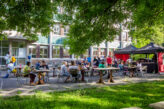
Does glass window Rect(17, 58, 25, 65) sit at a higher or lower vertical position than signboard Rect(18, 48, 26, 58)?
lower

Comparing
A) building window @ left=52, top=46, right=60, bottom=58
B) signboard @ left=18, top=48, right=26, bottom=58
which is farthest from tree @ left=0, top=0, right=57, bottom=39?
building window @ left=52, top=46, right=60, bottom=58

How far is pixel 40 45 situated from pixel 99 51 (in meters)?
13.5

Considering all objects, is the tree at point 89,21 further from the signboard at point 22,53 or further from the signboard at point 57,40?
the signboard at point 57,40

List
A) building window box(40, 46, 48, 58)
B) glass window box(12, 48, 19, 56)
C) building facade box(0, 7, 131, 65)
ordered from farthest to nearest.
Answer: building window box(40, 46, 48, 58), glass window box(12, 48, 19, 56), building facade box(0, 7, 131, 65)

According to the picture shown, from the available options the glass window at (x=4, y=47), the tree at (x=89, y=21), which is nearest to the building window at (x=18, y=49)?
the glass window at (x=4, y=47)

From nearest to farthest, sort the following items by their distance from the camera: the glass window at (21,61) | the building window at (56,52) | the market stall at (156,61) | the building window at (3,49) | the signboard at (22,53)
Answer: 1. the market stall at (156,61)
2. the building window at (3,49)
3. the glass window at (21,61)
4. the signboard at (22,53)
5. the building window at (56,52)

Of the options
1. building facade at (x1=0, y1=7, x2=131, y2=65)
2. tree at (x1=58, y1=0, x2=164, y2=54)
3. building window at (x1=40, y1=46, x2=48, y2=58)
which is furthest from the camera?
building window at (x1=40, y1=46, x2=48, y2=58)

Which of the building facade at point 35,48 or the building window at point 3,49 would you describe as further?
the building facade at point 35,48

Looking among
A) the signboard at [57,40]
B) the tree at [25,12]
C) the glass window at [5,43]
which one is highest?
the signboard at [57,40]

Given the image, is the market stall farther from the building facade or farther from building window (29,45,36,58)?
building window (29,45,36,58)

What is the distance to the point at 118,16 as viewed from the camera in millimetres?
7746

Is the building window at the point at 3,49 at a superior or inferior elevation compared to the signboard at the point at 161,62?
superior

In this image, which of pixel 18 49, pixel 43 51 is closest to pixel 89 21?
pixel 18 49

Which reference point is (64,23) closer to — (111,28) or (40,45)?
(111,28)
